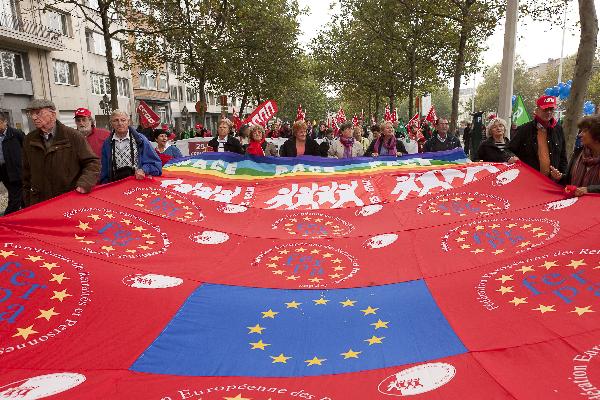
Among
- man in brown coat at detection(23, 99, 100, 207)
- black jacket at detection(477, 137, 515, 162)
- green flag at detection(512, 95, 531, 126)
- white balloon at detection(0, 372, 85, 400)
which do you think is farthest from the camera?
green flag at detection(512, 95, 531, 126)

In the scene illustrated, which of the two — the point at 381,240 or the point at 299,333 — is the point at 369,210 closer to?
the point at 381,240

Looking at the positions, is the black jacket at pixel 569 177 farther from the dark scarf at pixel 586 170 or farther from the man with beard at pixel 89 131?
the man with beard at pixel 89 131

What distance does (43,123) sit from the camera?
5098 millimetres

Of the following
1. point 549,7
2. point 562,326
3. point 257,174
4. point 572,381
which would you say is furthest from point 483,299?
point 549,7

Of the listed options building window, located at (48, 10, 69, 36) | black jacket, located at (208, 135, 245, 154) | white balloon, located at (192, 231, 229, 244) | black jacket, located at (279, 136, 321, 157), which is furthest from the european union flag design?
building window, located at (48, 10, 69, 36)

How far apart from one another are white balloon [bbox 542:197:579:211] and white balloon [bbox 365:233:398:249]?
4.90 feet

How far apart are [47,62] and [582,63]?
98.6 feet

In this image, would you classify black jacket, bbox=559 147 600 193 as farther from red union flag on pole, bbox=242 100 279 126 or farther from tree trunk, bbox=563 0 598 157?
red union flag on pole, bbox=242 100 279 126

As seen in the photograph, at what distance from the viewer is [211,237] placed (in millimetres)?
5234

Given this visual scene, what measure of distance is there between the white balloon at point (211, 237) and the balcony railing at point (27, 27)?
2614cm

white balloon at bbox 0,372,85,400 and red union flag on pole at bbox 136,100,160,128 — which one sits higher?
red union flag on pole at bbox 136,100,160,128

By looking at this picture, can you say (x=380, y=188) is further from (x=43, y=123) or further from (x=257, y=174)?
(x=43, y=123)

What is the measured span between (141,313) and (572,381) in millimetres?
2752

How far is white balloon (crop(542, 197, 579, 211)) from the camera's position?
470 centimetres
